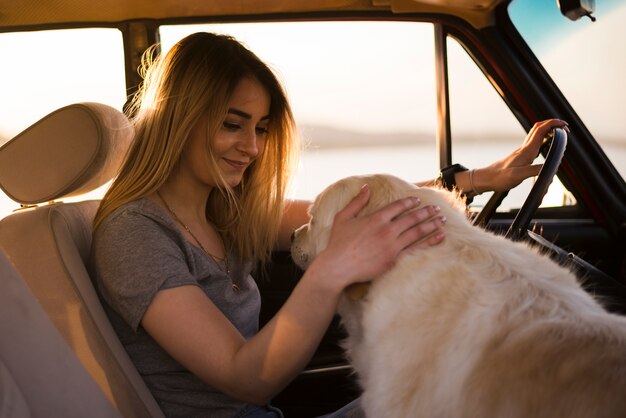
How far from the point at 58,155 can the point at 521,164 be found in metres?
1.60

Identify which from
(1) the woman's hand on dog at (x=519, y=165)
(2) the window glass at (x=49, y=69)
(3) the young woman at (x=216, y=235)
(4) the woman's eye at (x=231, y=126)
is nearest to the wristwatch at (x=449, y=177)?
(3) the young woman at (x=216, y=235)

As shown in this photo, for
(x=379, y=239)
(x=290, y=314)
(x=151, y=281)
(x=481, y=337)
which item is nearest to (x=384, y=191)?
(x=379, y=239)

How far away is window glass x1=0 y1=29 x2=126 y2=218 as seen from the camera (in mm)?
3115

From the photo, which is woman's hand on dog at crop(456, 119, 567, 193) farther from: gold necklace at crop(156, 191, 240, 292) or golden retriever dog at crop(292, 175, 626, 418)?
gold necklace at crop(156, 191, 240, 292)

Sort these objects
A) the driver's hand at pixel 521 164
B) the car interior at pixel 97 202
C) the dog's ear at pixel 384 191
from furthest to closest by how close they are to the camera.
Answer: the driver's hand at pixel 521 164 → the dog's ear at pixel 384 191 → the car interior at pixel 97 202

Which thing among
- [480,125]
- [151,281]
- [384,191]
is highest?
[384,191]

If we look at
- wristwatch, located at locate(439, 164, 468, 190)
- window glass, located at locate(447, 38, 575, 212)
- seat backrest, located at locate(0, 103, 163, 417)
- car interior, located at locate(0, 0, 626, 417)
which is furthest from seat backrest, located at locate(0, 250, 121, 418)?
window glass, located at locate(447, 38, 575, 212)

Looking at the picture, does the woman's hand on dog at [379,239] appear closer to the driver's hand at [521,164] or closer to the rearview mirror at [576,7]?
the driver's hand at [521,164]

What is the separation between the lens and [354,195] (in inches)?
68.6

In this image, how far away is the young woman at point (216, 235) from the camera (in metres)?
1.50

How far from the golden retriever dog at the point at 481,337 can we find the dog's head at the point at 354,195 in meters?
0.01

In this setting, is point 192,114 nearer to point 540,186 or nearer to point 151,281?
point 151,281

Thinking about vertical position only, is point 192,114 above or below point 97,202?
above

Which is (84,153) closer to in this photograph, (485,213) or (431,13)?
(485,213)
